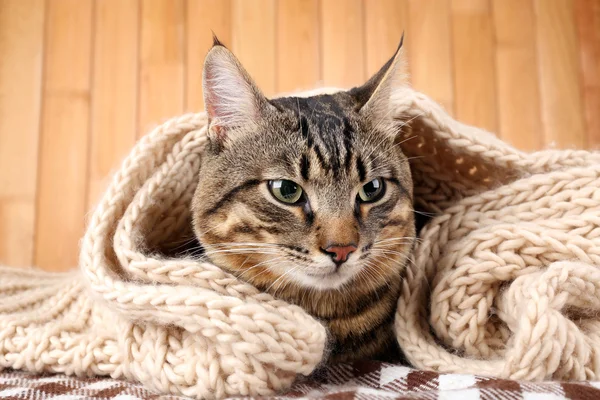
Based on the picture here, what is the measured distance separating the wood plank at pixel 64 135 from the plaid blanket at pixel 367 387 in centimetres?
105

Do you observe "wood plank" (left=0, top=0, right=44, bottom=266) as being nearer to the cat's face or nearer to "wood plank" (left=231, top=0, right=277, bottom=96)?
"wood plank" (left=231, top=0, right=277, bottom=96)

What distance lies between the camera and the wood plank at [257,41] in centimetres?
195

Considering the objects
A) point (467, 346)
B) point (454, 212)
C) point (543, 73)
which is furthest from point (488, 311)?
point (543, 73)

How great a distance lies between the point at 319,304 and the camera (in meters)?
0.89

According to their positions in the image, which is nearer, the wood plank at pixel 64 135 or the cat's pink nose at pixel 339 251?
the cat's pink nose at pixel 339 251

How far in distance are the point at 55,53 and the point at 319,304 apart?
1533 millimetres

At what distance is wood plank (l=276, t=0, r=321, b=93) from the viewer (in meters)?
1.95

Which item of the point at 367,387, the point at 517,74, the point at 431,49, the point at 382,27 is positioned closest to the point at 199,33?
the point at 382,27

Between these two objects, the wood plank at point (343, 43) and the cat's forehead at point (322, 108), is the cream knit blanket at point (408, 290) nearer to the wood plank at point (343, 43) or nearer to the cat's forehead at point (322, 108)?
the cat's forehead at point (322, 108)

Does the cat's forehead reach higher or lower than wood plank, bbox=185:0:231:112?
lower

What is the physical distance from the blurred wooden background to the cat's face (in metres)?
1.04

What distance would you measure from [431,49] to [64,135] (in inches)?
51.5

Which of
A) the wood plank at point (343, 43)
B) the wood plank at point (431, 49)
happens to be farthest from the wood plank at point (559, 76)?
the wood plank at point (343, 43)

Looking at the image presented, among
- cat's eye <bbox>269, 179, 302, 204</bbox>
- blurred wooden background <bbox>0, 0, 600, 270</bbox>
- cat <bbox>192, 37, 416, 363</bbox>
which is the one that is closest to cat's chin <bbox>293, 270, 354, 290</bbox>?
cat <bbox>192, 37, 416, 363</bbox>
